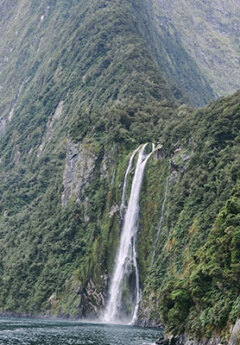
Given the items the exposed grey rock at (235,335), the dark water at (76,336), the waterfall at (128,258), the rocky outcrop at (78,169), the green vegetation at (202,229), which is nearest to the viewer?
the exposed grey rock at (235,335)

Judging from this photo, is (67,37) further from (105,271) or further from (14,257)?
(105,271)

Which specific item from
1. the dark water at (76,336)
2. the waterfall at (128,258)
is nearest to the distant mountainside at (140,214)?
the waterfall at (128,258)

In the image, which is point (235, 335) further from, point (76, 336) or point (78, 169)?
point (78, 169)

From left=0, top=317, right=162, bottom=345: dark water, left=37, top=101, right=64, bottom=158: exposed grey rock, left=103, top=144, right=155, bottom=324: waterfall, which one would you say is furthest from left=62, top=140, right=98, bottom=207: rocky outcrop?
left=37, top=101, right=64, bottom=158: exposed grey rock

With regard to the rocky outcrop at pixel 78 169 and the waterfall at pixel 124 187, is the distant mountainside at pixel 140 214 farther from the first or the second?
the waterfall at pixel 124 187

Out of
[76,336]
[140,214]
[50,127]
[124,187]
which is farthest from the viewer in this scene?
[50,127]

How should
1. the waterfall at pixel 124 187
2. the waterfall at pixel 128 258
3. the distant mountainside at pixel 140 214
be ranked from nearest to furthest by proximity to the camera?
the distant mountainside at pixel 140 214 → the waterfall at pixel 128 258 → the waterfall at pixel 124 187

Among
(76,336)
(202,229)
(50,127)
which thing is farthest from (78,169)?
(50,127)

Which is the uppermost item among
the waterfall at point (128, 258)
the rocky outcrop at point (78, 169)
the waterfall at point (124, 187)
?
the rocky outcrop at point (78, 169)
